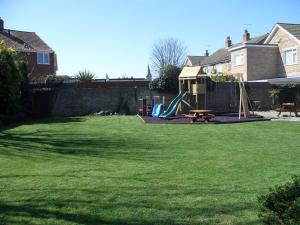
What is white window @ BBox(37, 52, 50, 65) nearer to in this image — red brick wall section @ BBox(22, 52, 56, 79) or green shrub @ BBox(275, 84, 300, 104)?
red brick wall section @ BBox(22, 52, 56, 79)

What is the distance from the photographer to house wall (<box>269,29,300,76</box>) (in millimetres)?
39500

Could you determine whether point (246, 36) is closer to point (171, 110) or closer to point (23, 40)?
point (23, 40)

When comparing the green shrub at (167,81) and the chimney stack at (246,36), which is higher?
the chimney stack at (246,36)

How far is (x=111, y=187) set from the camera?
6.97m

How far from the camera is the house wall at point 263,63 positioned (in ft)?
138

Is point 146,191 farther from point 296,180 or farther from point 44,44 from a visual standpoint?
point 44,44

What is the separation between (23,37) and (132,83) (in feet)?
78.2

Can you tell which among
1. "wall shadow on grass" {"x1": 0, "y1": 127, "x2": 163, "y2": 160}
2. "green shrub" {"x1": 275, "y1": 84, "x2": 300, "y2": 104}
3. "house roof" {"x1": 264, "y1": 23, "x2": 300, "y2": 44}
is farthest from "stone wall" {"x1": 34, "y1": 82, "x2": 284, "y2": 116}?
"house roof" {"x1": 264, "y1": 23, "x2": 300, "y2": 44}

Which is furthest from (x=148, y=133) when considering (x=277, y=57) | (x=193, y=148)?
(x=277, y=57)

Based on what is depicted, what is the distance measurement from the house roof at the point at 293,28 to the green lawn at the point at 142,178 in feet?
94.5

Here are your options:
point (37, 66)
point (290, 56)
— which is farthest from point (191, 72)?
point (37, 66)

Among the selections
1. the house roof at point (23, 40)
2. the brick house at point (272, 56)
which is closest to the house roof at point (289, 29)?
the brick house at point (272, 56)

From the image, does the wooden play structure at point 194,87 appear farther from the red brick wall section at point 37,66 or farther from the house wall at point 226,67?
the red brick wall section at point 37,66

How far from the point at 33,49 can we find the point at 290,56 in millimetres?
28988
